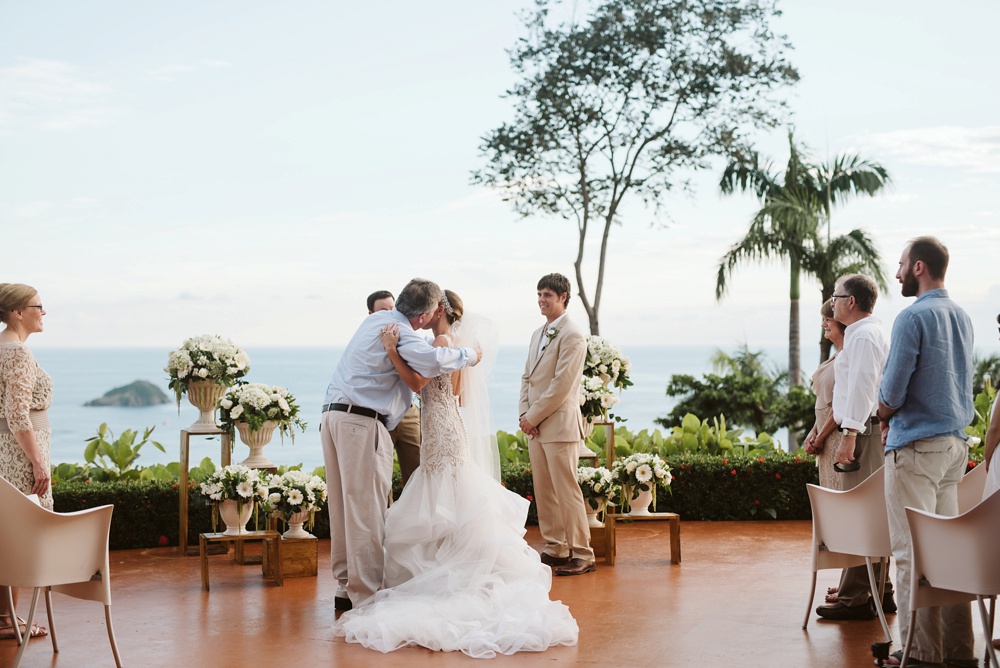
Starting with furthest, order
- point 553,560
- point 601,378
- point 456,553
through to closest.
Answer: point 601,378 → point 553,560 → point 456,553

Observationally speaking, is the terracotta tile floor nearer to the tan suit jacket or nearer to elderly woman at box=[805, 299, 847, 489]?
elderly woman at box=[805, 299, 847, 489]

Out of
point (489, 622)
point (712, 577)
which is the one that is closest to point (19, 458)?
point (489, 622)

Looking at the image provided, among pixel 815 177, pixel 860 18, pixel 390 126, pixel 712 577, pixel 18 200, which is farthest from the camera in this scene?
pixel 18 200

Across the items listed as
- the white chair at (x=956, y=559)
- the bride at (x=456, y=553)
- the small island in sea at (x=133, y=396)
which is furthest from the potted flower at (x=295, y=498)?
the small island in sea at (x=133, y=396)

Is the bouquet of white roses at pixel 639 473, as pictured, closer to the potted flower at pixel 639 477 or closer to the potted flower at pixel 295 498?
the potted flower at pixel 639 477

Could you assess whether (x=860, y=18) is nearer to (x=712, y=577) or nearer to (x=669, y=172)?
(x=669, y=172)

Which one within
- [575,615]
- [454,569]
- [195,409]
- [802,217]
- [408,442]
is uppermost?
[802,217]

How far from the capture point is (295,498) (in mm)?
6195

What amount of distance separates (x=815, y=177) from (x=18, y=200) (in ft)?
104

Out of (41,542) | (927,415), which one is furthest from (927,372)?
(41,542)

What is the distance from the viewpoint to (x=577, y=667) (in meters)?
4.26

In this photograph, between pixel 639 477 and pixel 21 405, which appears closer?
pixel 21 405

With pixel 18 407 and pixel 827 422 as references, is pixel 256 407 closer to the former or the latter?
pixel 18 407

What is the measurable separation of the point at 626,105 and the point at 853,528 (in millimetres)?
12868
